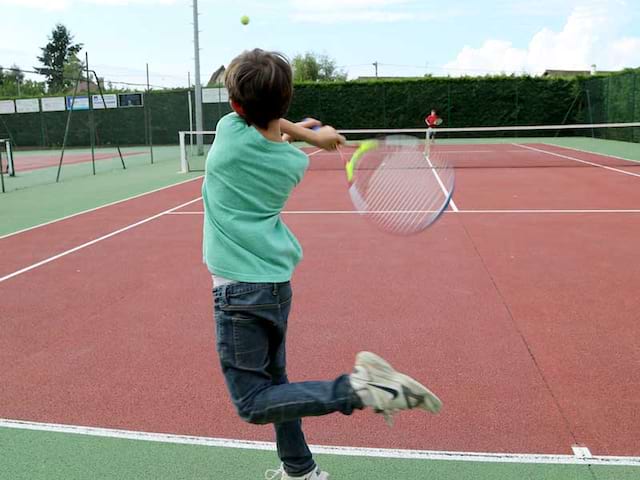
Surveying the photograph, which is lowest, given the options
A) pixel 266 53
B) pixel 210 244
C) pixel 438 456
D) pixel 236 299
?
pixel 438 456

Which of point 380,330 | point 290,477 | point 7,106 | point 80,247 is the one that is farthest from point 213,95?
point 290,477

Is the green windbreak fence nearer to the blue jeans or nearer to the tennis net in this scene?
the tennis net

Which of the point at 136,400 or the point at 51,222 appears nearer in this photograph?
the point at 136,400

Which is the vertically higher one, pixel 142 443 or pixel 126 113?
pixel 126 113

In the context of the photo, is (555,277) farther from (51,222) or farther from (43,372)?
(51,222)

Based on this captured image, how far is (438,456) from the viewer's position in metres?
2.74

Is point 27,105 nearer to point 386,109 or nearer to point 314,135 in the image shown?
point 386,109

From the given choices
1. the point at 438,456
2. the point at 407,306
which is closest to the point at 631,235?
the point at 407,306

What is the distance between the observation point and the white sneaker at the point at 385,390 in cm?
205

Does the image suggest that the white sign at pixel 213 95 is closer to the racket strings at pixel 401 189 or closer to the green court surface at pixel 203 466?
the racket strings at pixel 401 189

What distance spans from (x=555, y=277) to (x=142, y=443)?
3971 mm

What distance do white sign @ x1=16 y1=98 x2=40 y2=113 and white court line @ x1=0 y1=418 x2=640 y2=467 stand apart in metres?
31.7

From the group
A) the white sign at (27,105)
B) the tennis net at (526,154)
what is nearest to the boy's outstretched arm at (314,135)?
the tennis net at (526,154)

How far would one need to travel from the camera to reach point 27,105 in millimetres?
31469
